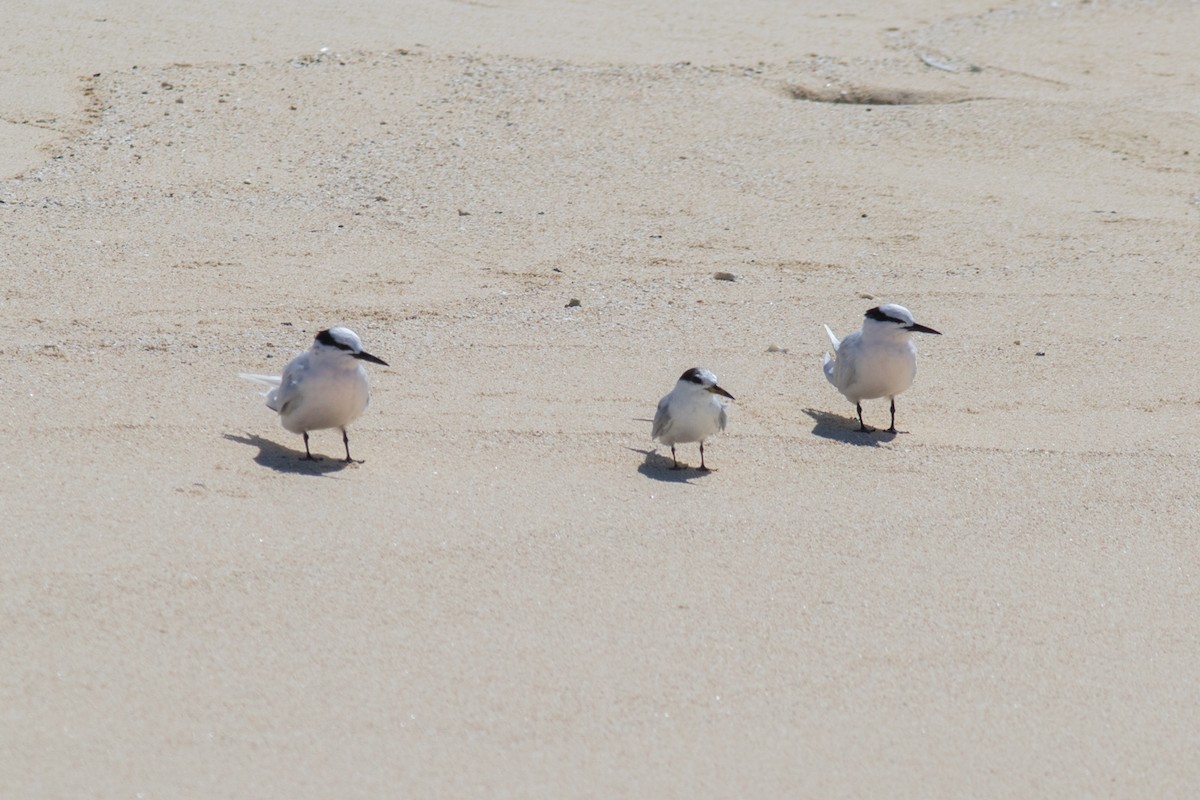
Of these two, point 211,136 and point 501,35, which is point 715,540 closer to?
point 211,136

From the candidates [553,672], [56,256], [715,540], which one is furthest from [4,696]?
[56,256]

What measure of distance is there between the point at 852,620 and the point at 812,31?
7.94 metres

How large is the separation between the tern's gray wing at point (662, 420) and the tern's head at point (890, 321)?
3.66ft

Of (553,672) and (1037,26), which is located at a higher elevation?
(1037,26)

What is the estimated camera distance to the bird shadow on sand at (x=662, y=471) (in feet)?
19.1

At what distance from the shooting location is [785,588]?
5.03m

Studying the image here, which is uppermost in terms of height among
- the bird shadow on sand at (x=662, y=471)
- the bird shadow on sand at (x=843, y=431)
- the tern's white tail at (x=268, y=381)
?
the tern's white tail at (x=268, y=381)

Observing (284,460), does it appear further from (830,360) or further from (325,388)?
(830,360)

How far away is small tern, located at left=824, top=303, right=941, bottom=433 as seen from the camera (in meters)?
6.38

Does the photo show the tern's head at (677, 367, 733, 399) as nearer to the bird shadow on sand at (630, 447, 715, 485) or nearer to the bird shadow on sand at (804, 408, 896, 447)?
the bird shadow on sand at (630, 447, 715, 485)

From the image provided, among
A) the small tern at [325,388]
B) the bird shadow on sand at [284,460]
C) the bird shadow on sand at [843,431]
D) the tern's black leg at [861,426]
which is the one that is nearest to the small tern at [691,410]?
the bird shadow on sand at [843,431]

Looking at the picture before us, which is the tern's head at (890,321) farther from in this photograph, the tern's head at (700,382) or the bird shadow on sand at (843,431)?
the tern's head at (700,382)

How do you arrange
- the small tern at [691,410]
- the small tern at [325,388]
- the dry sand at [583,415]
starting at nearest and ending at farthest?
the dry sand at [583,415]
the small tern at [325,388]
the small tern at [691,410]

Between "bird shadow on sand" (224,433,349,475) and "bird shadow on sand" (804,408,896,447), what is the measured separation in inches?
81.0
